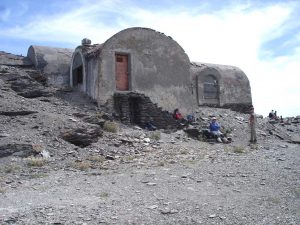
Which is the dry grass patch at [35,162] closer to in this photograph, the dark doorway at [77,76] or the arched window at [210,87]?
the dark doorway at [77,76]

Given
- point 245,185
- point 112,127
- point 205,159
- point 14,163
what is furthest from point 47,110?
point 245,185

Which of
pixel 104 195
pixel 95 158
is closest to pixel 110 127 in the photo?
pixel 95 158

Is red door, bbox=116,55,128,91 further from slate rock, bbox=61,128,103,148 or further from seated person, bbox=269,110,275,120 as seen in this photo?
seated person, bbox=269,110,275,120

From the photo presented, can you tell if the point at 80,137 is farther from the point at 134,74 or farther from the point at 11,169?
the point at 134,74

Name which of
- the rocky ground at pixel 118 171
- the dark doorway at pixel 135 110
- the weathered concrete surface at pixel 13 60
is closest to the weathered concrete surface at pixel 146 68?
the dark doorway at pixel 135 110

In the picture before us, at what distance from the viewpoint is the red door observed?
18.7m

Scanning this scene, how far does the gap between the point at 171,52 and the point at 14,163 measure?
11.2 meters

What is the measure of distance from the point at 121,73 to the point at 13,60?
746 centimetres

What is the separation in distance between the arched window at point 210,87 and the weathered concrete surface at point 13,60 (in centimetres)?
1035

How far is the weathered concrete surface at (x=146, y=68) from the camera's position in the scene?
18.2m

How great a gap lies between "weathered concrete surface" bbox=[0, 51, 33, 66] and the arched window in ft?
33.9

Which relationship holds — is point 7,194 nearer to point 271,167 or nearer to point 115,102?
point 271,167

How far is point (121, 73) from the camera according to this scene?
61.6 ft

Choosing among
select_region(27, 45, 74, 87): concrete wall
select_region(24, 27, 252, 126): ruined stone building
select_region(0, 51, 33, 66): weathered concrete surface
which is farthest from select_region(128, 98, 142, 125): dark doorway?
select_region(0, 51, 33, 66): weathered concrete surface
